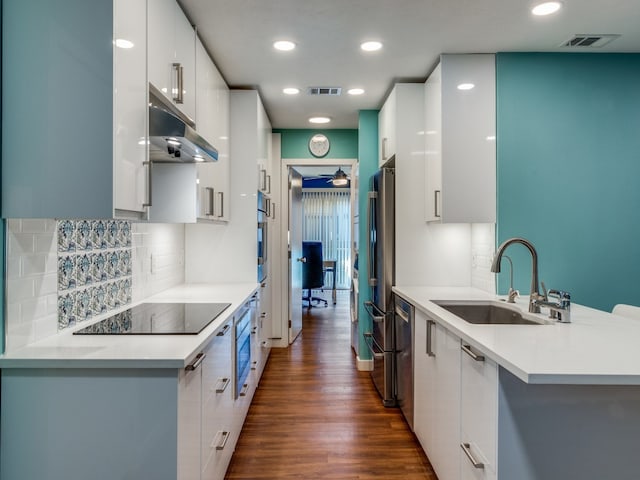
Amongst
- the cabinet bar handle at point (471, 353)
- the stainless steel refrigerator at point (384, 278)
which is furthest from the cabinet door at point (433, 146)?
the cabinet bar handle at point (471, 353)

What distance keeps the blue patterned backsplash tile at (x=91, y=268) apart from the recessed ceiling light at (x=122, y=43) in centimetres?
72

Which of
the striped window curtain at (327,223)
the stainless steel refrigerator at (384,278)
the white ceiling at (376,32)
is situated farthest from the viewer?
the striped window curtain at (327,223)

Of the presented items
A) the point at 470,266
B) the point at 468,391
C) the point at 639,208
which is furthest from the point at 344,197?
the point at 468,391

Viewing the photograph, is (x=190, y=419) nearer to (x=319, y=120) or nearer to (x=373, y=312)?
(x=373, y=312)

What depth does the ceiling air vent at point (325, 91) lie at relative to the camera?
11.7 ft

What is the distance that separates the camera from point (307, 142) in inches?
194

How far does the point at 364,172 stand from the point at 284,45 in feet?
5.44

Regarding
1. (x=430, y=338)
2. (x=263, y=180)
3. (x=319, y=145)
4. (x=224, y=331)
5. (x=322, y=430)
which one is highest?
(x=319, y=145)

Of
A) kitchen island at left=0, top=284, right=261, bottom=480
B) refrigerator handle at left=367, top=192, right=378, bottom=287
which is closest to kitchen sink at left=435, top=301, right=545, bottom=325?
refrigerator handle at left=367, top=192, right=378, bottom=287

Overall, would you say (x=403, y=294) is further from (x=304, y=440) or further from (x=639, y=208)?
(x=639, y=208)

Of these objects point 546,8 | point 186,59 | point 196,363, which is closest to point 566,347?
point 196,363

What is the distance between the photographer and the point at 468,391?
177 cm

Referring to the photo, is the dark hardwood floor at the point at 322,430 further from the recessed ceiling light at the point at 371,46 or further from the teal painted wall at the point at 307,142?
the recessed ceiling light at the point at 371,46

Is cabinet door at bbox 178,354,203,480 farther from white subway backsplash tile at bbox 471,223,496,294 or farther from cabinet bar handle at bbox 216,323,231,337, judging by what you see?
white subway backsplash tile at bbox 471,223,496,294
